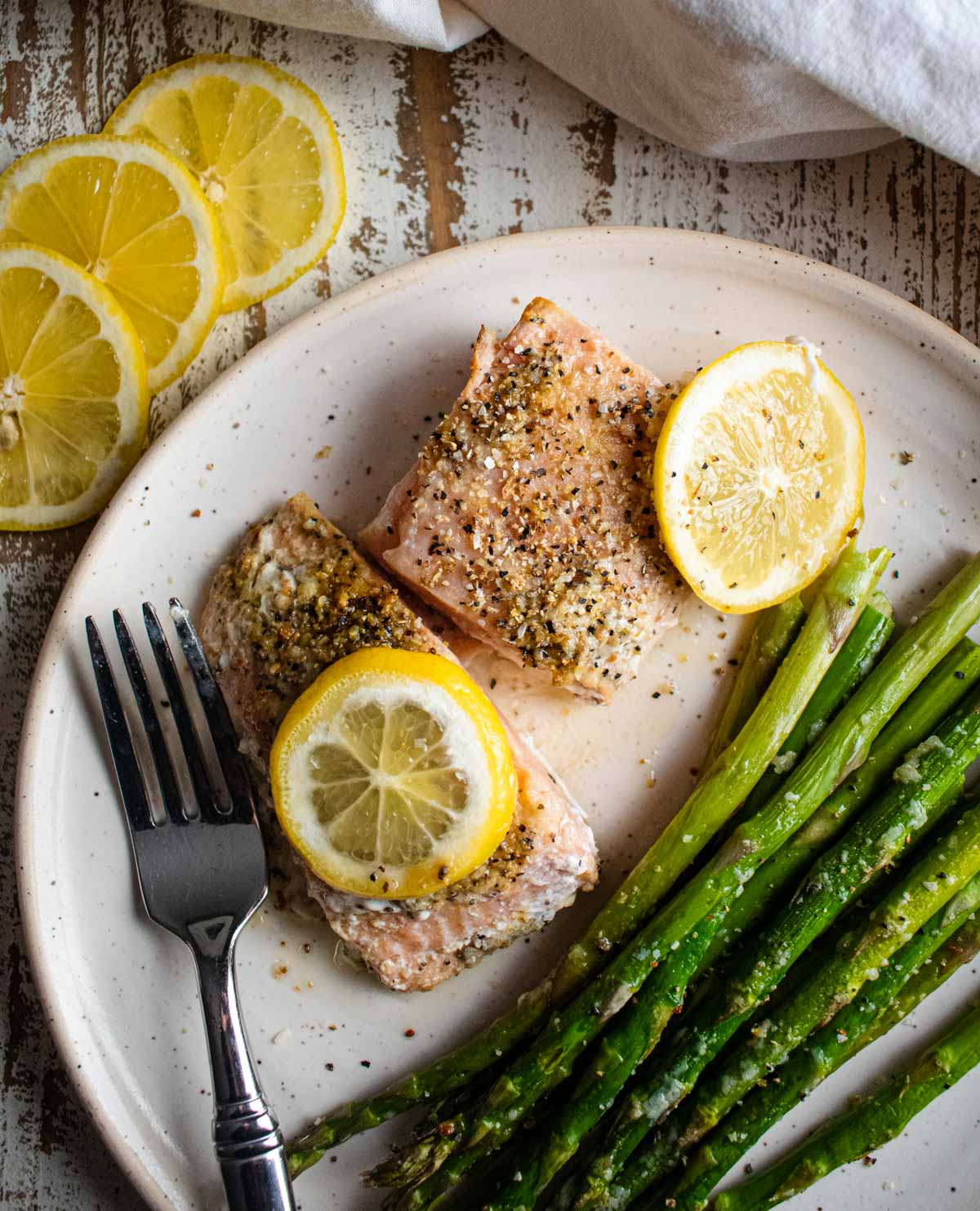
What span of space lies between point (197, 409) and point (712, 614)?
182 cm

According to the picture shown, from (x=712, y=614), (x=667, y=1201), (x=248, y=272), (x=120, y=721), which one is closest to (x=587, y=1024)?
(x=667, y=1201)

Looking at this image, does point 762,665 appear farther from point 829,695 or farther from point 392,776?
point 392,776

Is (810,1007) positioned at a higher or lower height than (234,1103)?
higher

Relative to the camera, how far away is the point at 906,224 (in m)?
3.73

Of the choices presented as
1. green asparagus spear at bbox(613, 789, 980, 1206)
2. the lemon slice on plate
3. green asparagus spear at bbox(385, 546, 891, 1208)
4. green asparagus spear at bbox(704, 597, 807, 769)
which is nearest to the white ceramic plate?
green asparagus spear at bbox(704, 597, 807, 769)

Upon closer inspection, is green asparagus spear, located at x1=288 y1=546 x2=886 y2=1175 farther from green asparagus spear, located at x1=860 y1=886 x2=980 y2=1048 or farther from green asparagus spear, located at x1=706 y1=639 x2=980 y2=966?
green asparagus spear, located at x1=860 y1=886 x2=980 y2=1048

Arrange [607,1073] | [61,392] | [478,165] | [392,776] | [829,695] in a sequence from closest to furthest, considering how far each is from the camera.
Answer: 1. [392,776]
2. [607,1073]
3. [829,695]
4. [61,392]
5. [478,165]

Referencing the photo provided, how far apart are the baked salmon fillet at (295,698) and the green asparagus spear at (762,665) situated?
21.9 inches

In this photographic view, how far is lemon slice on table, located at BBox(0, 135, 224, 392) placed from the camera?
11.4 feet

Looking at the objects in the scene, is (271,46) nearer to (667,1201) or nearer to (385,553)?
(385,553)

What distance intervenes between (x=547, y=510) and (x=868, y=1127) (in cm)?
213

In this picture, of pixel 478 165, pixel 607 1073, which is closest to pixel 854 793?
pixel 607 1073

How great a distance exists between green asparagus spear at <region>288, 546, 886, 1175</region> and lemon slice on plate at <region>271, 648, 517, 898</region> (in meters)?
0.55

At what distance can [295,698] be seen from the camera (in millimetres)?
3197
